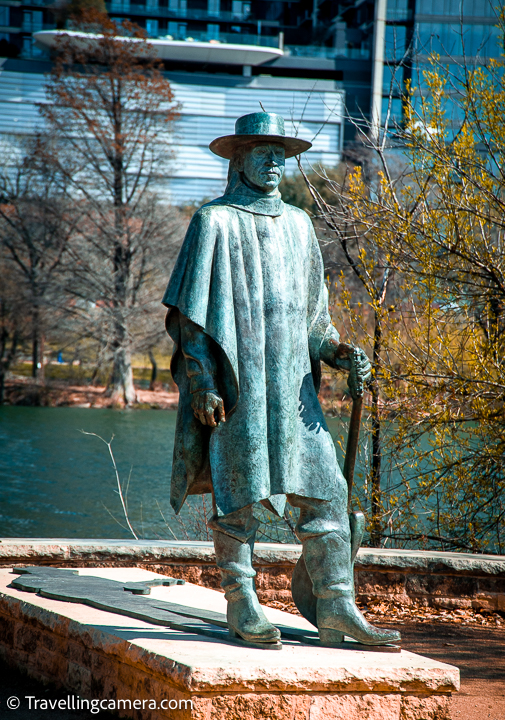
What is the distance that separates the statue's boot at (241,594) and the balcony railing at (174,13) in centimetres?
5438

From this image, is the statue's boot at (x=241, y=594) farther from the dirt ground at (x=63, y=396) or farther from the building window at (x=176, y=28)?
the building window at (x=176, y=28)

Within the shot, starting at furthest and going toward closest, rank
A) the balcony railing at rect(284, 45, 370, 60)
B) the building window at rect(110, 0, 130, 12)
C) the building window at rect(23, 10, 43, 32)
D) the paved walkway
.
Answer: the building window at rect(110, 0, 130, 12)
the balcony railing at rect(284, 45, 370, 60)
the building window at rect(23, 10, 43, 32)
the paved walkway

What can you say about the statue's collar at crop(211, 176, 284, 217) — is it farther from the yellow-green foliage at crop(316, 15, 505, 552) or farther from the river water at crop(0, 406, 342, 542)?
the river water at crop(0, 406, 342, 542)

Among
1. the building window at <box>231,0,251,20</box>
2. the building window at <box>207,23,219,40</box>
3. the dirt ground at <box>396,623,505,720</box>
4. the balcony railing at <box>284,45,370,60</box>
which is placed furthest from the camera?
the building window at <box>231,0,251,20</box>

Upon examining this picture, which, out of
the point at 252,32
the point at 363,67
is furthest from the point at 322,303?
the point at 252,32

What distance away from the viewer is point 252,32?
56469 mm

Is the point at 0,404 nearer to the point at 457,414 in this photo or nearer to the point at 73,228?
the point at 73,228

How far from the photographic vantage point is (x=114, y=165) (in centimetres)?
3297

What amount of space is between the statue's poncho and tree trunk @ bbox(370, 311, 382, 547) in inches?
147

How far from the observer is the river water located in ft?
39.2

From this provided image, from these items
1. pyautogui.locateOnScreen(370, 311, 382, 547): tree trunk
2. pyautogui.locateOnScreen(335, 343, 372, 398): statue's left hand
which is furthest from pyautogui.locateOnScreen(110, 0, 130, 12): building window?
pyautogui.locateOnScreen(335, 343, 372, 398): statue's left hand

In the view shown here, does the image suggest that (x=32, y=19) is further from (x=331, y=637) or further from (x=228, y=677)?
(x=228, y=677)

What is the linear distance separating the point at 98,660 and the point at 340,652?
1057 millimetres

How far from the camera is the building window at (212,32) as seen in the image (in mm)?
51094
